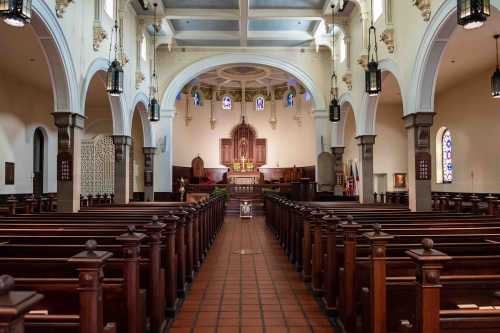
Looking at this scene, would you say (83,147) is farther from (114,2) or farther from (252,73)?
(252,73)

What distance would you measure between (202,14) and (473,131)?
10.8m

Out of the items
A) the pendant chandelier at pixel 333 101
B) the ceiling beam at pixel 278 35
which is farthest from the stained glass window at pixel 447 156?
the ceiling beam at pixel 278 35

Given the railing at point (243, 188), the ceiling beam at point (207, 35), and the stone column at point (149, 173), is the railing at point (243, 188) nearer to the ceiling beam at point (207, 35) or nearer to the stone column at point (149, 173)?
the stone column at point (149, 173)

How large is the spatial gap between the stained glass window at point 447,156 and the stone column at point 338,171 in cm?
417

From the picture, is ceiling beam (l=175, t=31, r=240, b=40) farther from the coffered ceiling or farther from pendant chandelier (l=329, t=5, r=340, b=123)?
pendant chandelier (l=329, t=5, r=340, b=123)

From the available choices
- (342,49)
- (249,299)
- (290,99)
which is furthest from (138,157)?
(249,299)

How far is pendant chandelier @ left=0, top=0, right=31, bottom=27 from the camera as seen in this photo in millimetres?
5750

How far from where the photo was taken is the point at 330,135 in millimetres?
20312

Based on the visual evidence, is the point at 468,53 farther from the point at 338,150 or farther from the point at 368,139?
the point at 338,150

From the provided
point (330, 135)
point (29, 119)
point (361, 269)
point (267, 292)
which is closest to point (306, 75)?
point (330, 135)

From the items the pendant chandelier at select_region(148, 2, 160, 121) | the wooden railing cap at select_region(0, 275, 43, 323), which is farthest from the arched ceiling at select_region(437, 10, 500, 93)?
the wooden railing cap at select_region(0, 275, 43, 323)

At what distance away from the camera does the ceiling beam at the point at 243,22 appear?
15.4 m

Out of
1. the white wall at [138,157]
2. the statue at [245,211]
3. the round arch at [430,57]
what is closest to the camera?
the round arch at [430,57]

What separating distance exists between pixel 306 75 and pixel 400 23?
8.39 metres
